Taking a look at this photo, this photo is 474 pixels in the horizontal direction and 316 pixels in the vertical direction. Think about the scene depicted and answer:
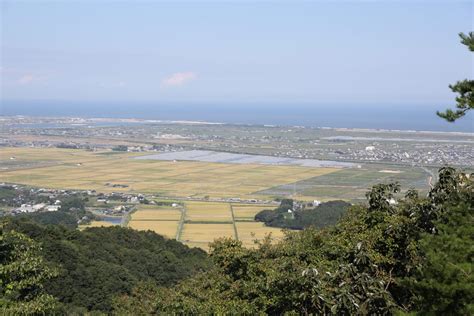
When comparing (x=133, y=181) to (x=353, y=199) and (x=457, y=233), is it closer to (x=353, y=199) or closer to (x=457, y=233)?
(x=353, y=199)

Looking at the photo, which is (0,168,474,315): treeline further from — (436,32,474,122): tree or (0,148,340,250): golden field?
(0,148,340,250): golden field

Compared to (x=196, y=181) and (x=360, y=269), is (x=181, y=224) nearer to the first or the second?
(x=196, y=181)

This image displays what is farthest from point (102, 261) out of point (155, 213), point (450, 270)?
point (155, 213)

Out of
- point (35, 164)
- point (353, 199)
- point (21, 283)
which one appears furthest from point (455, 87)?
point (35, 164)

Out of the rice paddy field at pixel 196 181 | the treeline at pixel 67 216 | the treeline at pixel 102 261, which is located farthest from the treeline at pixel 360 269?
the treeline at pixel 67 216

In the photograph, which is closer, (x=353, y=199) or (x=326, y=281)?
(x=326, y=281)

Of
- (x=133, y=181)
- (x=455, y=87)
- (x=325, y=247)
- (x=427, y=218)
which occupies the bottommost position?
(x=133, y=181)

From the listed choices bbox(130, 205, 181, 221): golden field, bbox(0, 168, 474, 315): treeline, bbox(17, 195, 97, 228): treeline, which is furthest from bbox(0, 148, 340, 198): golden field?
bbox(0, 168, 474, 315): treeline
